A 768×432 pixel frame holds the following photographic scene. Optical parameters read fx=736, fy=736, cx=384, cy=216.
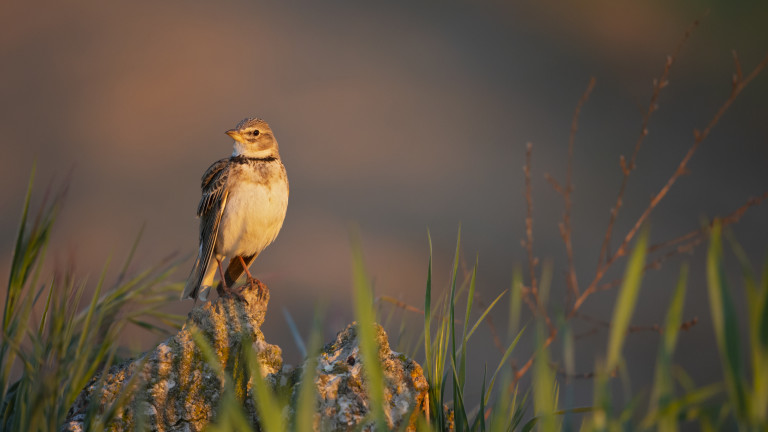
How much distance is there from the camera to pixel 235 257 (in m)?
4.20

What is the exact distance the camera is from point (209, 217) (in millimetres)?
4215

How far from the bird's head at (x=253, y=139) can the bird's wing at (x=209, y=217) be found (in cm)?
13

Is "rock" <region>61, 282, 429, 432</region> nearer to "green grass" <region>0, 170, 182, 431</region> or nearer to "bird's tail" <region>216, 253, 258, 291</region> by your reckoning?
"green grass" <region>0, 170, 182, 431</region>

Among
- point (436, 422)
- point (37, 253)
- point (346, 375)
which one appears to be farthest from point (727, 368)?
point (37, 253)

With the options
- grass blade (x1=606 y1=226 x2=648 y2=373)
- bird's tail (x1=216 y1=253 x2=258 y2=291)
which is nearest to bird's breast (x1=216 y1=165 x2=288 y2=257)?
bird's tail (x1=216 y1=253 x2=258 y2=291)

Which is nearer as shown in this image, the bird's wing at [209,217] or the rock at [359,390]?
the rock at [359,390]

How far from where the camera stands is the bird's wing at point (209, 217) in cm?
407

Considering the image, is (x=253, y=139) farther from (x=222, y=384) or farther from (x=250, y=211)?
(x=222, y=384)

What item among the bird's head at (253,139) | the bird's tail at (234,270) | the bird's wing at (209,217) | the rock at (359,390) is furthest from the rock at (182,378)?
the bird's head at (253,139)

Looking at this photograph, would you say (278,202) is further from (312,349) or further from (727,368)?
(727,368)

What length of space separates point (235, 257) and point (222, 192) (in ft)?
1.24

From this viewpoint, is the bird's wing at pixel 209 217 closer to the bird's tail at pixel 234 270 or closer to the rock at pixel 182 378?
the bird's tail at pixel 234 270

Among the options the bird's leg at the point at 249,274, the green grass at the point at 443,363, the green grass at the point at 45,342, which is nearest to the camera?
the green grass at the point at 443,363

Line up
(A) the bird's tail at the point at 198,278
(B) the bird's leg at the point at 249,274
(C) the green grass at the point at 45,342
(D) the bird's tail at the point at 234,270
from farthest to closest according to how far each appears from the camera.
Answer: (D) the bird's tail at the point at 234,270 → (A) the bird's tail at the point at 198,278 → (B) the bird's leg at the point at 249,274 → (C) the green grass at the point at 45,342
